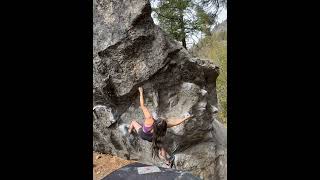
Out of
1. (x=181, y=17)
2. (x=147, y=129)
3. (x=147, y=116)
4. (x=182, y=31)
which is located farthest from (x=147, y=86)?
(x=181, y=17)

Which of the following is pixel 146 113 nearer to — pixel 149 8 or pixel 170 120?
pixel 170 120

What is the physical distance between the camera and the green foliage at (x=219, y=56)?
4.25m

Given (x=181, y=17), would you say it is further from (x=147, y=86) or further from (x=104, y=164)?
(x=104, y=164)

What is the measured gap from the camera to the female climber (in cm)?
411

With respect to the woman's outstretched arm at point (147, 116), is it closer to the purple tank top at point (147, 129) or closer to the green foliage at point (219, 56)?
the purple tank top at point (147, 129)

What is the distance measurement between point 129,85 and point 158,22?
72cm

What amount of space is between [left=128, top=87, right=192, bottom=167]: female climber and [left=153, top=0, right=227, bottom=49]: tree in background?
0.82m

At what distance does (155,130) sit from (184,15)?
1.25m

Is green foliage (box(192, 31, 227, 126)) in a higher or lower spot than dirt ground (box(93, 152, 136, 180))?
higher

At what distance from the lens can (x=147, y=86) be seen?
418 cm

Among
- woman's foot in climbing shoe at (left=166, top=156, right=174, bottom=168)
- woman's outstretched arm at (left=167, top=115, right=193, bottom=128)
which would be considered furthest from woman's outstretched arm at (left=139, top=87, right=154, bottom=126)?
woman's foot in climbing shoe at (left=166, top=156, right=174, bottom=168)

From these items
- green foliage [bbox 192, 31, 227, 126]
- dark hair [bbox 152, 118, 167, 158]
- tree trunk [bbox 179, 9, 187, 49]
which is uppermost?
tree trunk [bbox 179, 9, 187, 49]

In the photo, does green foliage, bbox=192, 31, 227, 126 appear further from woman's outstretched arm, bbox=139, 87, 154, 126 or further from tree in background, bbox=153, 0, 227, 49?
woman's outstretched arm, bbox=139, 87, 154, 126
